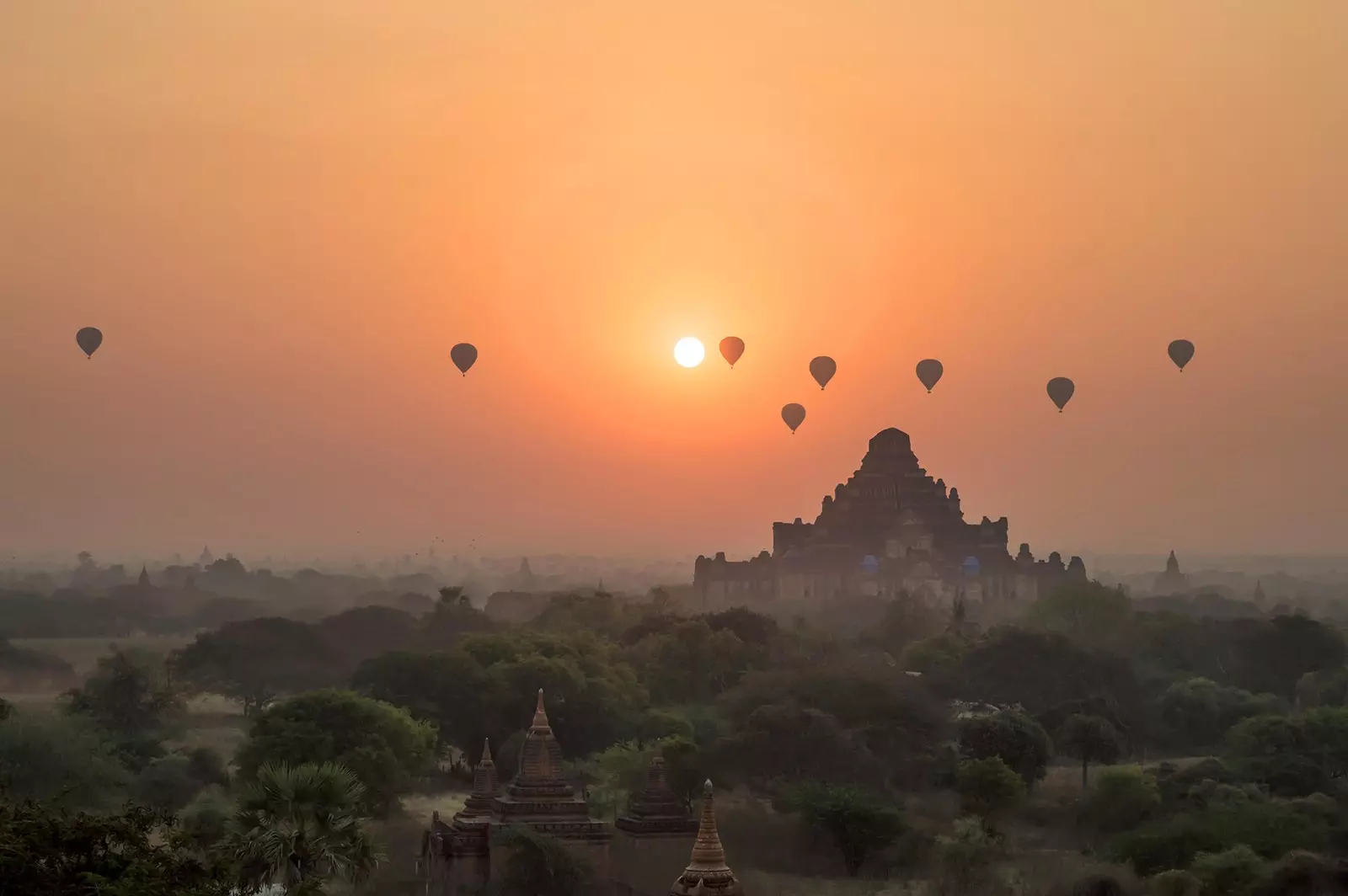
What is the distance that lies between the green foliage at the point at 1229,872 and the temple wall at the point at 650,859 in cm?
1182

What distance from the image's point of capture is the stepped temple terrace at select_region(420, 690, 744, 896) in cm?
5356

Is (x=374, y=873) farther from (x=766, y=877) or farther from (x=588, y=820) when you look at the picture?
(x=766, y=877)

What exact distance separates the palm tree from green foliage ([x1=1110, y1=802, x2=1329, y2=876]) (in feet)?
79.6

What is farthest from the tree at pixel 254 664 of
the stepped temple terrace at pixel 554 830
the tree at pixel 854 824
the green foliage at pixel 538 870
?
the green foliage at pixel 538 870

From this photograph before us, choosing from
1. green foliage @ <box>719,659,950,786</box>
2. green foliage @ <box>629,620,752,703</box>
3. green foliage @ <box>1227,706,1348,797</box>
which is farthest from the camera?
green foliage @ <box>629,620,752,703</box>

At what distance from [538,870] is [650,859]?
9.41 ft

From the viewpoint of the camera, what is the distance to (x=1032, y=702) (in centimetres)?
9725

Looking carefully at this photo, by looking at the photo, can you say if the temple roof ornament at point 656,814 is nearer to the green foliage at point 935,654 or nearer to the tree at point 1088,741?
the tree at point 1088,741

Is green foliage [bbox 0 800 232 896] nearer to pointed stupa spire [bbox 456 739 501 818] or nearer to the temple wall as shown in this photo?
pointed stupa spire [bbox 456 739 501 818]

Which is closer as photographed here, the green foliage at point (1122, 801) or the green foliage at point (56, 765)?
the green foliage at point (56, 765)

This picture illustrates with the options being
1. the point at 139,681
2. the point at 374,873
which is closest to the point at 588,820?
the point at 374,873

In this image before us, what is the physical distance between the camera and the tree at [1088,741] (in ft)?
261

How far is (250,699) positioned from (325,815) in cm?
6711

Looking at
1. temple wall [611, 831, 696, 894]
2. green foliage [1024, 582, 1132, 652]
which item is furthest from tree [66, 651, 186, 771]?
green foliage [1024, 582, 1132, 652]
